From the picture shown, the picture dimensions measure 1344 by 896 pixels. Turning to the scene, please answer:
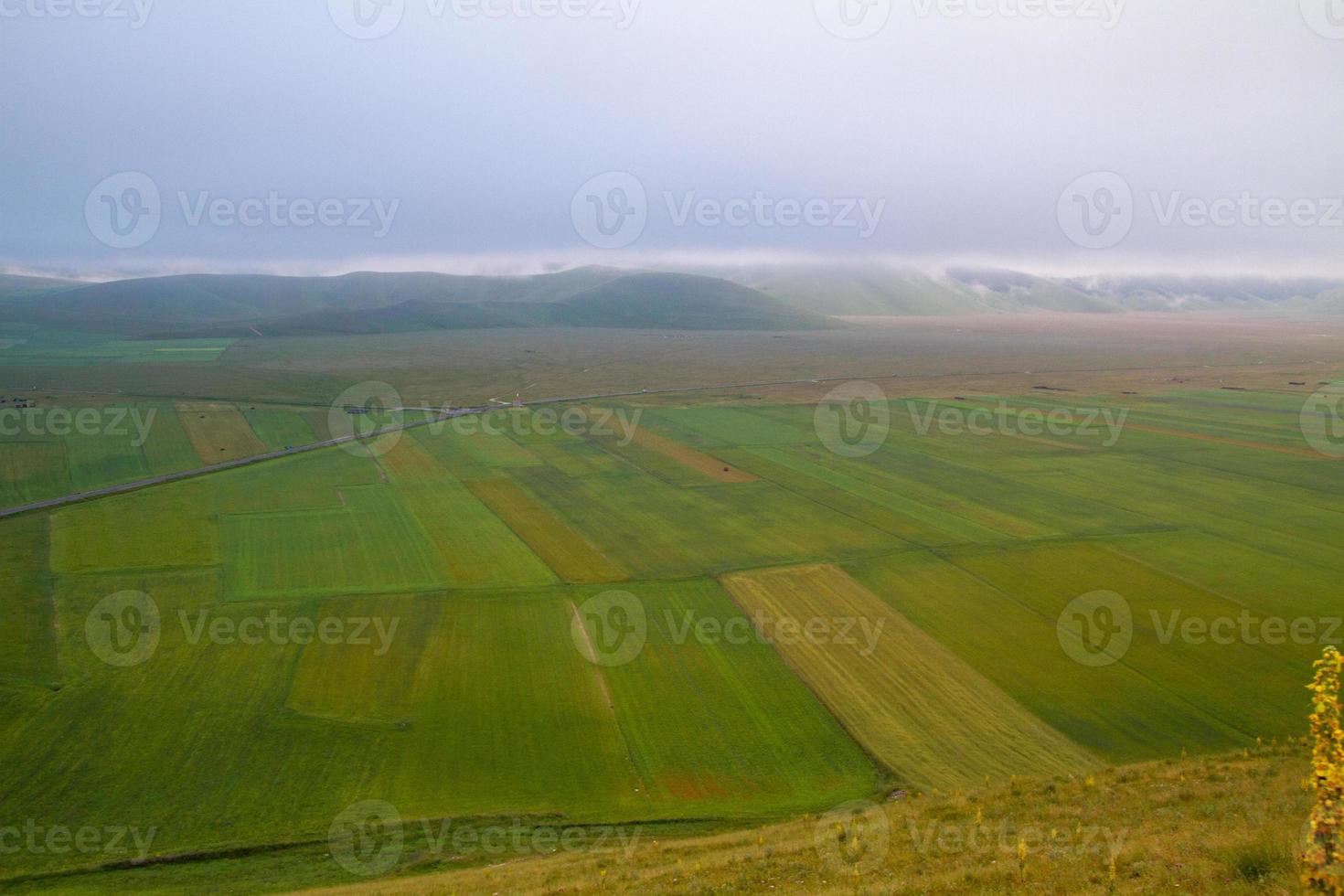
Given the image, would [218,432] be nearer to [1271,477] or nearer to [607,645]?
[607,645]

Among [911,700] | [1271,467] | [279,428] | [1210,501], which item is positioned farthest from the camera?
[279,428]

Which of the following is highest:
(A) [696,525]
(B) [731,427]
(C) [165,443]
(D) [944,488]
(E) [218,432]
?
(B) [731,427]

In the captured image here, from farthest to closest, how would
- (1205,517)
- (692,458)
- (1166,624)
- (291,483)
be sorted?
(692,458) → (291,483) → (1205,517) → (1166,624)

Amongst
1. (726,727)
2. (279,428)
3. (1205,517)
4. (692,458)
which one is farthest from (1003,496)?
(279,428)

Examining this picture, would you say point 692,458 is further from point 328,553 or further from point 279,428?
point 279,428

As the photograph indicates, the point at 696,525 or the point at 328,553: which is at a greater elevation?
the point at 696,525

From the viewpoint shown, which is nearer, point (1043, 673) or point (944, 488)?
point (1043, 673)

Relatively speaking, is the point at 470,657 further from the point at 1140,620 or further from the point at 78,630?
the point at 1140,620
